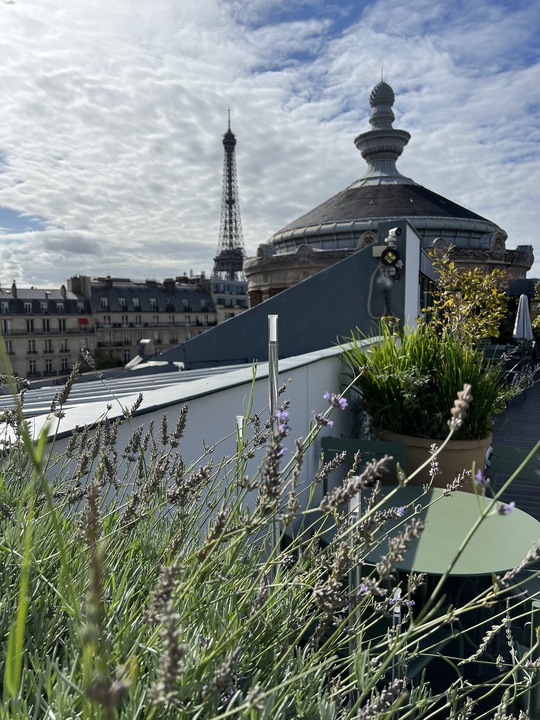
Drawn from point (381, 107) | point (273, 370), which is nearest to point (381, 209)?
point (381, 107)

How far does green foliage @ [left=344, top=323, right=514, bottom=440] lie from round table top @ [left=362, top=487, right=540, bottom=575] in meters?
0.83

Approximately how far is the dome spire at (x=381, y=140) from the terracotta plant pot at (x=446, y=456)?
120 feet

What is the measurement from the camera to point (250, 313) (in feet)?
24.1

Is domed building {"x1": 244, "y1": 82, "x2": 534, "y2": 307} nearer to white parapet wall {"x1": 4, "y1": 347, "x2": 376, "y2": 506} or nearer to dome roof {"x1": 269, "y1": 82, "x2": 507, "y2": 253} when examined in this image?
dome roof {"x1": 269, "y1": 82, "x2": 507, "y2": 253}

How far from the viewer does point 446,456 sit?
3674 millimetres

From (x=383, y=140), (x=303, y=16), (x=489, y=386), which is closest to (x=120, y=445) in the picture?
(x=489, y=386)

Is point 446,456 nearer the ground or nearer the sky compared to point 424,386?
nearer the ground

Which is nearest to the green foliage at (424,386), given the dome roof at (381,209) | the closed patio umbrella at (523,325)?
the closed patio umbrella at (523,325)

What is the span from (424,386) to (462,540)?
1504 mm

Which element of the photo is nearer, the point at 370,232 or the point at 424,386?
the point at 424,386

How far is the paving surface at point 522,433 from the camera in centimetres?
433

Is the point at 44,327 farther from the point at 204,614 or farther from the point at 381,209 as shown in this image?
the point at 204,614

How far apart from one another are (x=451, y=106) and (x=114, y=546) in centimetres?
1068

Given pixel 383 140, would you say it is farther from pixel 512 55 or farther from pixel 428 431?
pixel 428 431
